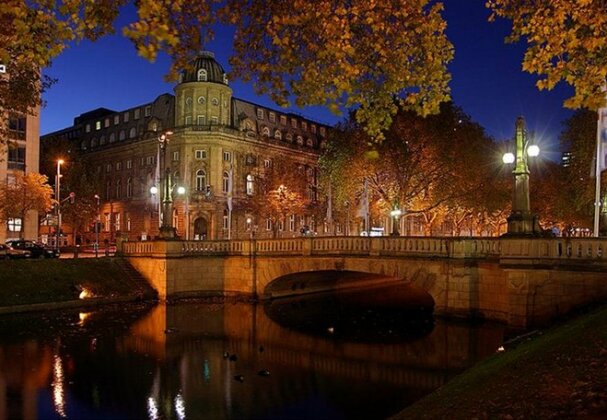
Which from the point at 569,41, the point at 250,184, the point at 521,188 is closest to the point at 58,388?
the point at 569,41

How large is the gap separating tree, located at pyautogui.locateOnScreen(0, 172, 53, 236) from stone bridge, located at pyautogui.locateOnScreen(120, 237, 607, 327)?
1394 cm

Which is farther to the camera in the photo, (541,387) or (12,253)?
(12,253)

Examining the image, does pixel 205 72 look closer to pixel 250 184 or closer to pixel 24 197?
pixel 250 184

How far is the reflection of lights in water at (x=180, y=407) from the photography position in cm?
1450

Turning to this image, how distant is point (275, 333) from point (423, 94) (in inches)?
689

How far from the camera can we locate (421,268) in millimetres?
27797

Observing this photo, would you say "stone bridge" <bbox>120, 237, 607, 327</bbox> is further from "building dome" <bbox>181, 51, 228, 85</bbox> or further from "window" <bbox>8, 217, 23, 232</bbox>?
"building dome" <bbox>181, 51, 228, 85</bbox>

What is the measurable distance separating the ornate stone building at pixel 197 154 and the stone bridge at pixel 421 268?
23.0 meters

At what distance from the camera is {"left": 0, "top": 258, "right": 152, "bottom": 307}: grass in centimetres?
3070

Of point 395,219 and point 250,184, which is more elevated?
point 250,184

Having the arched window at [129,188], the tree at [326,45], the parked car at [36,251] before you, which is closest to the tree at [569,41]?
the tree at [326,45]

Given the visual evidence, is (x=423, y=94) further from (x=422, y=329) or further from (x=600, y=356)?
(x=422, y=329)

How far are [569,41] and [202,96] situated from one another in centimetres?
6067

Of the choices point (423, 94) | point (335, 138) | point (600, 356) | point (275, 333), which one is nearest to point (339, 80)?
point (423, 94)
